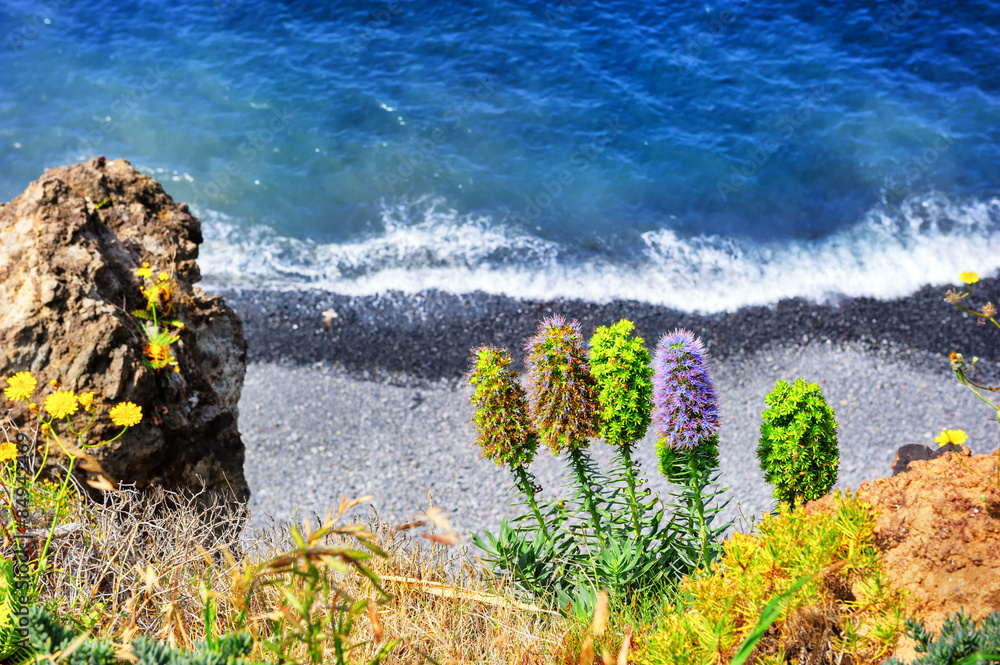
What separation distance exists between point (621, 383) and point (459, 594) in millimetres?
1194

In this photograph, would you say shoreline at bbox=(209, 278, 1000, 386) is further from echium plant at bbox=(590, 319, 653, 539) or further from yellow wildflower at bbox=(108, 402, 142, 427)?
echium plant at bbox=(590, 319, 653, 539)

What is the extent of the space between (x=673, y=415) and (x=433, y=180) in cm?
1133

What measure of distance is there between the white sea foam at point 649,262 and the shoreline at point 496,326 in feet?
1.09

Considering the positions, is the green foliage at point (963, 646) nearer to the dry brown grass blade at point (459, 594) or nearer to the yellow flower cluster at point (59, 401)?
the dry brown grass blade at point (459, 594)

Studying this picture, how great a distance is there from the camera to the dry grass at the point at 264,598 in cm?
287

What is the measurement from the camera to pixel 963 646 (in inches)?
77.3

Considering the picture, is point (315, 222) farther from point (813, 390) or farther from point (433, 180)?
point (813, 390)

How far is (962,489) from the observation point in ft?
8.80

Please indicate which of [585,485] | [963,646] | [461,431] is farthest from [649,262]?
[963,646]

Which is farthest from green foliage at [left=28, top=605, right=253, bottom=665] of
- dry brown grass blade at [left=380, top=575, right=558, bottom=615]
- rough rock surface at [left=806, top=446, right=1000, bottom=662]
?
rough rock surface at [left=806, top=446, right=1000, bottom=662]

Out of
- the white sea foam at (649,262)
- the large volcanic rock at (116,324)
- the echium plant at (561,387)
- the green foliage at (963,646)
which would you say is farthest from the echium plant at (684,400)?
the white sea foam at (649,262)

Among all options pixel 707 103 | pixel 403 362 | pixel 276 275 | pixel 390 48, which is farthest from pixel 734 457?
pixel 390 48

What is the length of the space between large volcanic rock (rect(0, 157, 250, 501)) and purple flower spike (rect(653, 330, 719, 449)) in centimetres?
283

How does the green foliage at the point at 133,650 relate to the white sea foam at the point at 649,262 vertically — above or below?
above
